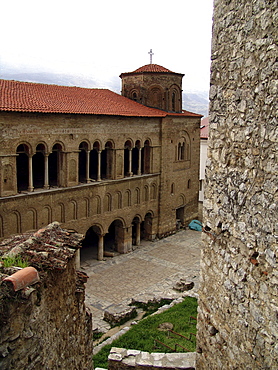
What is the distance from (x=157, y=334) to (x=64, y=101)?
11.6 m

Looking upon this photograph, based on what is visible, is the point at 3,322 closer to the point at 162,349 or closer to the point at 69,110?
the point at 162,349

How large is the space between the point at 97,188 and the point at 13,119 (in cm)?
536

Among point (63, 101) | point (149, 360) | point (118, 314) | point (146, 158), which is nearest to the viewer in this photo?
point (149, 360)

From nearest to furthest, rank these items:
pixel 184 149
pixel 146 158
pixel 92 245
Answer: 1. pixel 92 245
2. pixel 146 158
3. pixel 184 149

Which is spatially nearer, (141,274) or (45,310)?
(45,310)

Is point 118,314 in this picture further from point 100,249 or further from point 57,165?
point 57,165

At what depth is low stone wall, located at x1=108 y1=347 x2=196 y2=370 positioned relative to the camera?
6883 millimetres

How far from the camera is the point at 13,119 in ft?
47.6

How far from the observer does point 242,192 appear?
3758mm

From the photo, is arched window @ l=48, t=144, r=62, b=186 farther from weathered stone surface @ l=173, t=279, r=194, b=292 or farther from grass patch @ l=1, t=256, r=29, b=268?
grass patch @ l=1, t=256, r=29, b=268

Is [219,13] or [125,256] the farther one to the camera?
[125,256]

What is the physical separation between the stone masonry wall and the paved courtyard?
9003 mm

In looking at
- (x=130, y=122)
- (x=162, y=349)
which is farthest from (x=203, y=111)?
(x=162, y=349)

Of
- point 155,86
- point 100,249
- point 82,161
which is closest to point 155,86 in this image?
point 155,86
